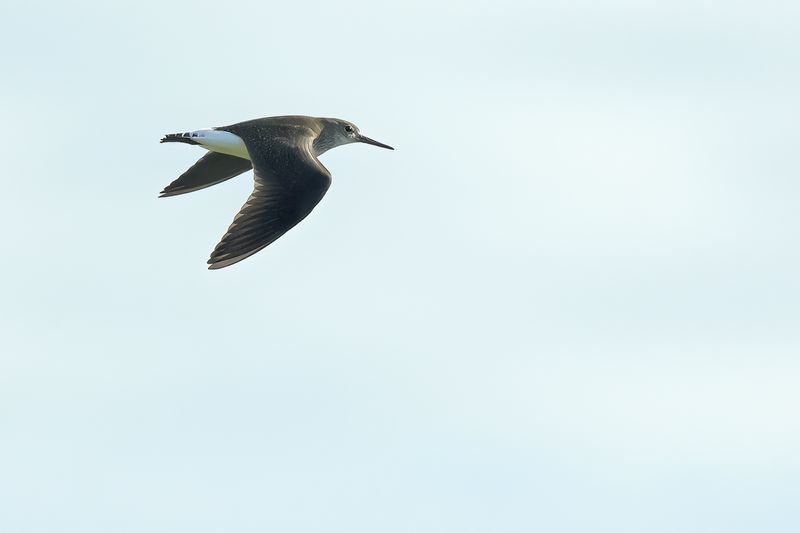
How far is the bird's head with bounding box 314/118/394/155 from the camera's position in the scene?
33.9 m

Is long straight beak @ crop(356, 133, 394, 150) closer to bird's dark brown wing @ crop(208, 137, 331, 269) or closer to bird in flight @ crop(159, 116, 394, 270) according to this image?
bird in flight @ crop(159, 116, 394, 270)

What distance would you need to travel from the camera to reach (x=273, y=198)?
28469mm

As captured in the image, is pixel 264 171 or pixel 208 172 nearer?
pixel 264 171

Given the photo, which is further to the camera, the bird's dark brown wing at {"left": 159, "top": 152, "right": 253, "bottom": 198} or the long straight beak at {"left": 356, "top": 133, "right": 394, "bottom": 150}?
the long straight beak at {"left": 356, "top": 133, "right": 394, "bottom": 150}

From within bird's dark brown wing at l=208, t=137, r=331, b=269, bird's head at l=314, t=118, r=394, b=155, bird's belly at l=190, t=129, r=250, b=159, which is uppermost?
bird's head at l=314, t=118, r=394, b=155

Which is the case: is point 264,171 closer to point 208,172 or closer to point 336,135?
point 208,172

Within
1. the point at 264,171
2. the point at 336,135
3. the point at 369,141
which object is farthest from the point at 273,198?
the point at 369,141

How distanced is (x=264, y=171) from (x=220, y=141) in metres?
1.78

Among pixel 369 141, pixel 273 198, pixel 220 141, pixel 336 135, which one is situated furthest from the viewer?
pixel 369 141

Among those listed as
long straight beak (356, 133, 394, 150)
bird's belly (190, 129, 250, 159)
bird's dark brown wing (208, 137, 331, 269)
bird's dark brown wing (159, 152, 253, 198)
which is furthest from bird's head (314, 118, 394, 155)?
bird's dark brown wing (208, 137, 331, 269)

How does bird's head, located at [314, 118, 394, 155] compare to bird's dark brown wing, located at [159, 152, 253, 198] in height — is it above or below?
above

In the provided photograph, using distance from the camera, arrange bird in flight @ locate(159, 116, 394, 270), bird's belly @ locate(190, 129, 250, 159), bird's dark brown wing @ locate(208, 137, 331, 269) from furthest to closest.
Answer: bird's belly @ locate(190, 129, 250, 159)
bird in flight @ locate(159, 116, 394, 270)
bird's dark brown wing @ locate(208, 137, 331, 269)

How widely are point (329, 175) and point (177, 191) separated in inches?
156

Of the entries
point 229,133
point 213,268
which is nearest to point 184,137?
point 229,133
